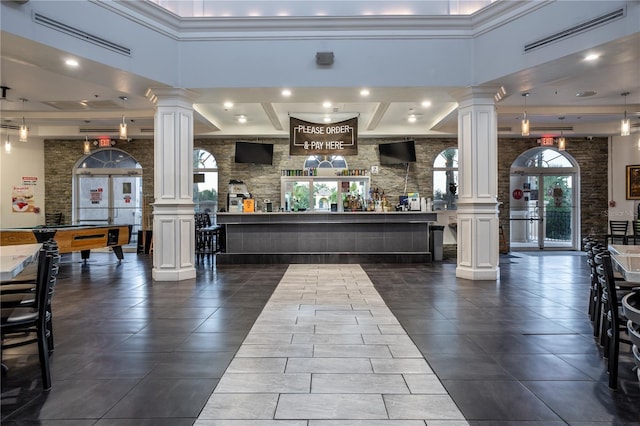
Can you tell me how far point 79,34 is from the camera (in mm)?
4918

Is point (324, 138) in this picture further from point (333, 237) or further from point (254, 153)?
point (254, 153)

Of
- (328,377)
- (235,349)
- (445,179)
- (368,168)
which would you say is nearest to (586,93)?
(445,179)

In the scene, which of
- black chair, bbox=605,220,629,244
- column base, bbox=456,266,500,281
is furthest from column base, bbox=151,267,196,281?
black chair, bbox=605,220,629,244

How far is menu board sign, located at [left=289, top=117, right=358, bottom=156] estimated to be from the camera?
27.2ft

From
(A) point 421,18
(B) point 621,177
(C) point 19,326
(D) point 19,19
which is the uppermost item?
(A) point 421,18

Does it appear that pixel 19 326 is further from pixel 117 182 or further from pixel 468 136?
pixel 117 182

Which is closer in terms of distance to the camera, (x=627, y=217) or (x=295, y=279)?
(x=295, y=279)

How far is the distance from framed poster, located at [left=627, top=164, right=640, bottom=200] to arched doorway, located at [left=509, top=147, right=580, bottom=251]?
134cm

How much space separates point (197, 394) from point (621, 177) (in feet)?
41.7

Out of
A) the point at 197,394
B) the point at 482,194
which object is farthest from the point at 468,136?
the point at 197,394

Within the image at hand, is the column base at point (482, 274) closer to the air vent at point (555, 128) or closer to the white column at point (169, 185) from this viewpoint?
the white column at point (169, 185)

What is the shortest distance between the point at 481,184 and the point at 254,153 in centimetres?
675

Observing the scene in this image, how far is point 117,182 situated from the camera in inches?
456

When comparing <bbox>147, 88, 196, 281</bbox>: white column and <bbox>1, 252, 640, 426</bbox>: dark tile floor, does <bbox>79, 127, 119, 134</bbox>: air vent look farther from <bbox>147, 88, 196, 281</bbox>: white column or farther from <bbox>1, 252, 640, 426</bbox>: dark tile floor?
<bbox>1, 252, 640, 426</bbox>: dark tile floor
